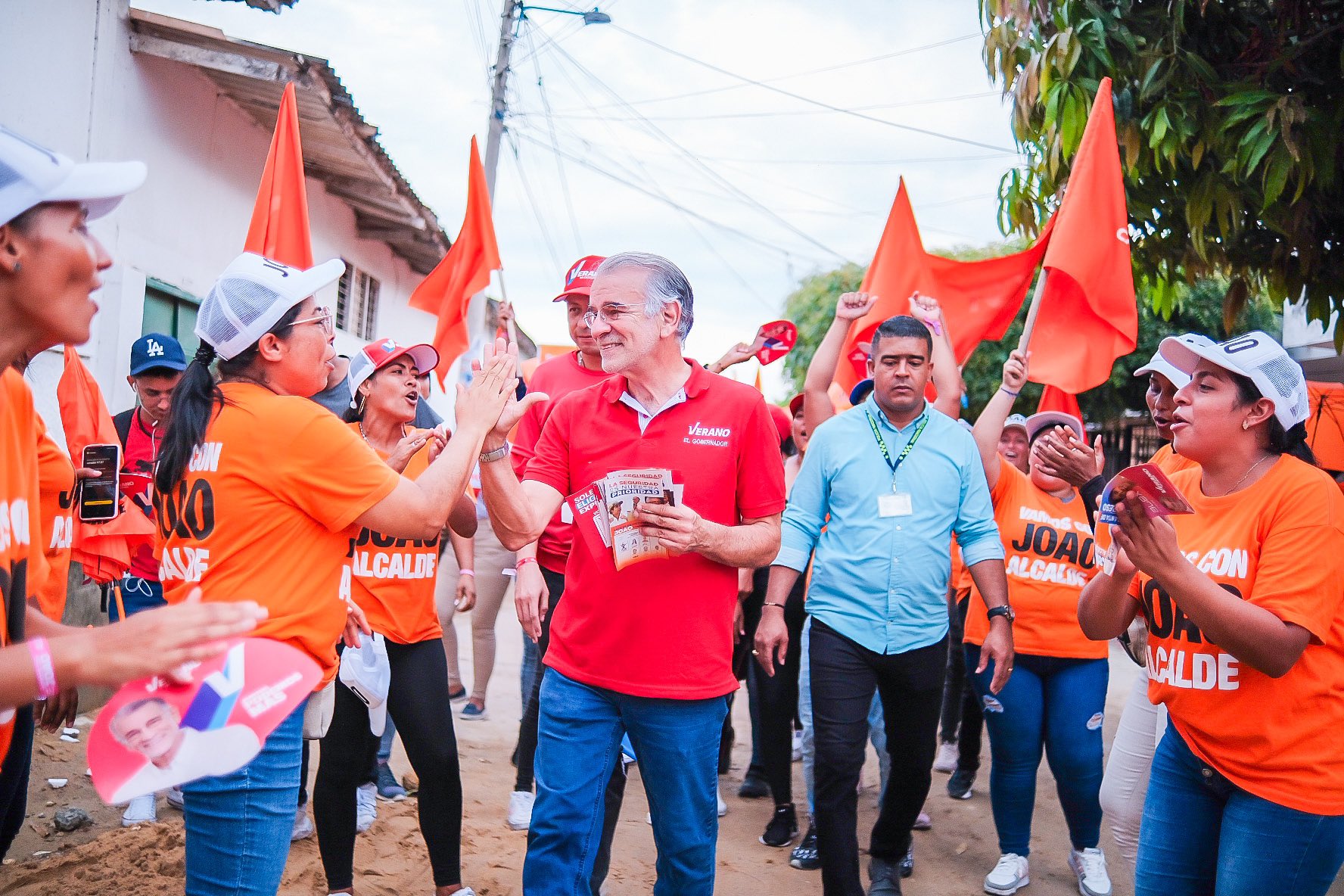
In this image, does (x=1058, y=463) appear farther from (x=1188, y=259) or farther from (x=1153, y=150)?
(x=1188, y=259)

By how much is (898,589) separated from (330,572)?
7.82ft

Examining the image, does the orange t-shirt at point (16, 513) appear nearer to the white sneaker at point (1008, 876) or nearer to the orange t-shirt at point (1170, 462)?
the orange t-shirt at point (1170, 462)

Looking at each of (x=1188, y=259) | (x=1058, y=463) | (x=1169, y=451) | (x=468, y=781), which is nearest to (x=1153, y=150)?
(x=1188, y=259)

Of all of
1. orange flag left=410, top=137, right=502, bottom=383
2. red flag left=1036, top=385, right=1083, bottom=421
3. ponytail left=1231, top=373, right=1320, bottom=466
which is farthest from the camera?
orange flag left=410, top=137, right=502, bottom=383

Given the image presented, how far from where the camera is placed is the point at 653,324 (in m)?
3.43

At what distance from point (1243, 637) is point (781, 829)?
124 inches

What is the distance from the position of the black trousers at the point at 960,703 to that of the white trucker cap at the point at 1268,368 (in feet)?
9.53

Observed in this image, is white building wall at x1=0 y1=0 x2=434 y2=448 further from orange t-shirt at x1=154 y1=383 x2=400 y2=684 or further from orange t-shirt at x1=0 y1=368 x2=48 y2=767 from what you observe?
orange t-shirt at x1=0 y1=368 x2=48 y2=767

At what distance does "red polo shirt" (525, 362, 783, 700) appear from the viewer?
129 inches

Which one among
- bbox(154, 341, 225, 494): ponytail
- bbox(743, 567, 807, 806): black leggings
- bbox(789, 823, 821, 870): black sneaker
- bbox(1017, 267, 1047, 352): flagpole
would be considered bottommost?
bbox(789, 823, 821, 870): black sneaker

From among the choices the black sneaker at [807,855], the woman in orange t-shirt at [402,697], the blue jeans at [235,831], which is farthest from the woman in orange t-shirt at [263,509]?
the black sneaker at [807,855]

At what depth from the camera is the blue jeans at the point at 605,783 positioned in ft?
10.7

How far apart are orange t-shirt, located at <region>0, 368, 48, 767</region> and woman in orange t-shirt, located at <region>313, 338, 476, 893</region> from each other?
58.8 inches

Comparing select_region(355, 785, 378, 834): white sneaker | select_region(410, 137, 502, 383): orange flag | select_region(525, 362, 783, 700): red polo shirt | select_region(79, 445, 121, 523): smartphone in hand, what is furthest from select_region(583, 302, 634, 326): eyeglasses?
select_region(410, 137, 502, 383): orange flag
